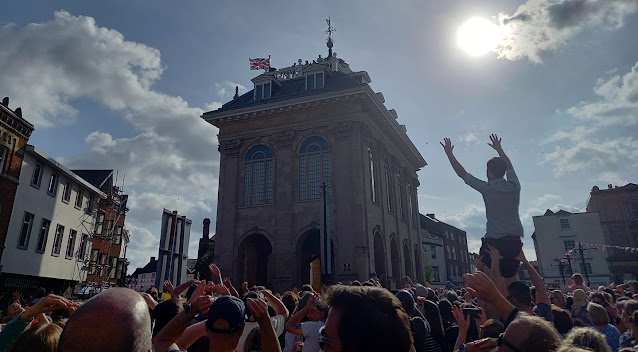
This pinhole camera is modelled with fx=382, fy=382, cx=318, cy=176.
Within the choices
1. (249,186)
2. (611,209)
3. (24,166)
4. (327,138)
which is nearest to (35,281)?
(24,166)

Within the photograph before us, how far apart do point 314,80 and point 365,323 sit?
92.2ft

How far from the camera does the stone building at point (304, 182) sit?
2497cm

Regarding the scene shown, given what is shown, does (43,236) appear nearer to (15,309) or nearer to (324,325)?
(15,309)

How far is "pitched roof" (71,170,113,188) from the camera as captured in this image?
39719 millimetres

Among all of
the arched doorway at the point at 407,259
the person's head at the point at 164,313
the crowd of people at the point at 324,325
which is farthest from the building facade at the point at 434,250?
the person's head at the point at 164,313

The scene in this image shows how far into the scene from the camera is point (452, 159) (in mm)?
5797

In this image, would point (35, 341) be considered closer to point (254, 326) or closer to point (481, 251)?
point (254, 326)

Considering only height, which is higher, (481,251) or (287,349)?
(481,251)

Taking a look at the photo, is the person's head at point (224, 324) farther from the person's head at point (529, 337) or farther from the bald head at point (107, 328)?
the person's head at point (529, 337)

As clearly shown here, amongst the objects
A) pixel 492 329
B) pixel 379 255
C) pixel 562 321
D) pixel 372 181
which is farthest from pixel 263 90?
pixel 492 329

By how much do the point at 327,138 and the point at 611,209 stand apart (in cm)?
4836

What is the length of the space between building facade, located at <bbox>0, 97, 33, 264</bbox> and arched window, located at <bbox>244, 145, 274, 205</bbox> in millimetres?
14325

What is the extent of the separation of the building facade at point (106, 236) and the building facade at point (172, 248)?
84.6 feet

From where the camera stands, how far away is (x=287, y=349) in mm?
5801
